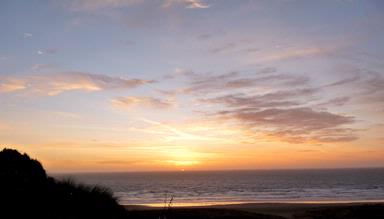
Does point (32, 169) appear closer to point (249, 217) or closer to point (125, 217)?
point (125, 217)

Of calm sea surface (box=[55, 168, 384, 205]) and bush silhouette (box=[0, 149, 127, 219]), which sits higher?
bush silhouette (box=[0, 149, 127, 219])

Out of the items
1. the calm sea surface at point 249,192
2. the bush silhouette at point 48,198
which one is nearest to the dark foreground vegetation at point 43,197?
the bush silhouette at point 48,198

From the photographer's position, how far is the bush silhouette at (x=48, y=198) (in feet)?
29.4

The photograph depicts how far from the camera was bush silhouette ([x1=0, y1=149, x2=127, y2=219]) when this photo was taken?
896 cm

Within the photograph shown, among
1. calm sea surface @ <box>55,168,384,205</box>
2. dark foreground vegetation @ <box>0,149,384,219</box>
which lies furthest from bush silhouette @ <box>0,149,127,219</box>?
calm sea surface @ <box>55,168,384,205</box>

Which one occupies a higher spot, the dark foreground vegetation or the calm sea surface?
the dark foreground vegetation

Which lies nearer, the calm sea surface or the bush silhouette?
the bush silhouette

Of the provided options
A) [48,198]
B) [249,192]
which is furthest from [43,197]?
[249,192]

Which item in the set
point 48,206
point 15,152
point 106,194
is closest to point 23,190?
point 48,206

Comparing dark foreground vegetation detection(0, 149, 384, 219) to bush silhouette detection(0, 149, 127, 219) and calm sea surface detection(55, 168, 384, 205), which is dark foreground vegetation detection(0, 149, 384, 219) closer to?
bush silhouette detection(0, 149, 127, 219)

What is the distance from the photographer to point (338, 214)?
29.1 m

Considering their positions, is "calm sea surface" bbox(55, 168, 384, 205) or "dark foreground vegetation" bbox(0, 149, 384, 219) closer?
"dark foreground vegetation" bbox(0, 149, 384, 219)

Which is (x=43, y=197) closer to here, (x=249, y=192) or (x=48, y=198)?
(x=48, y=198)

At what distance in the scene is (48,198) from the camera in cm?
996
